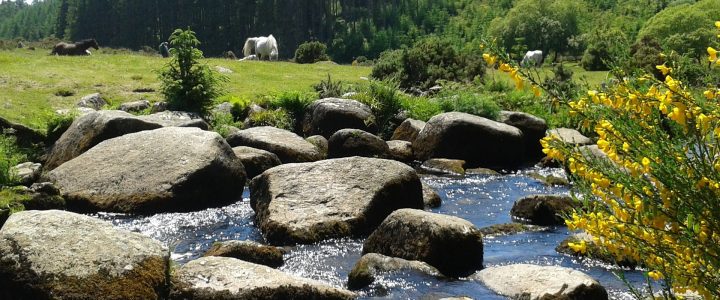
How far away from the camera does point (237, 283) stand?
998cm

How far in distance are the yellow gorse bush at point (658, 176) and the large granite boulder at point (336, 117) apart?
1967 cm

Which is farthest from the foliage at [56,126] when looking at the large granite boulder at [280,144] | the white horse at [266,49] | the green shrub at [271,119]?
the white horse at [266,49]

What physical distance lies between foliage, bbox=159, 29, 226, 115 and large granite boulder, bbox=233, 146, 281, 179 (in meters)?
5.98

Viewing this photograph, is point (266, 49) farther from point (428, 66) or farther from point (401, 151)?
point (401, 151)

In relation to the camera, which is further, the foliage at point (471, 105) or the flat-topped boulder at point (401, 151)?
the foliage at point (471, 105)

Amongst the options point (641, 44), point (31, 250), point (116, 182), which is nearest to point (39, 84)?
point (116, 182)

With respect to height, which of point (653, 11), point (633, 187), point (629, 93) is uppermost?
point (629, 93)

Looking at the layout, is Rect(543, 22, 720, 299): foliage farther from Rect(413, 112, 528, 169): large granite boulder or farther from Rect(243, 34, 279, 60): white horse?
Rect(243, 34, 279, 60): white horse

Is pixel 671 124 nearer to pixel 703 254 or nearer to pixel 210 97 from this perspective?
pixel 703 254

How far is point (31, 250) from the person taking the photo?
913cm

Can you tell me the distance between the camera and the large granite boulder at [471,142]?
2378cm

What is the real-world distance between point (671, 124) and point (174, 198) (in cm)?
1241

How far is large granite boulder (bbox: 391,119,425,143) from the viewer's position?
83.6 ft

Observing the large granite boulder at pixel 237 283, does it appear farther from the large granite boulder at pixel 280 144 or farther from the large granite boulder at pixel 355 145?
the large granite boulder at pixel 355 145
